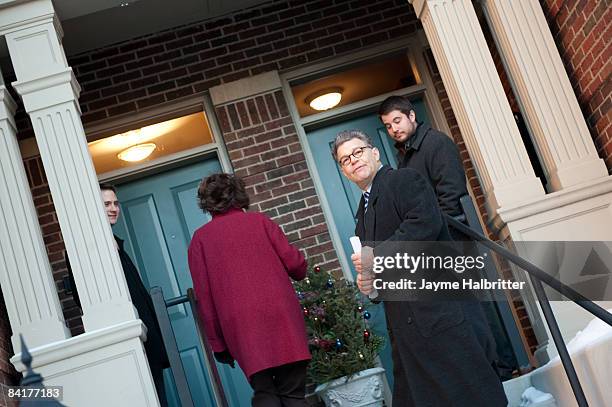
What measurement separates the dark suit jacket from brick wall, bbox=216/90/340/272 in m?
3.37

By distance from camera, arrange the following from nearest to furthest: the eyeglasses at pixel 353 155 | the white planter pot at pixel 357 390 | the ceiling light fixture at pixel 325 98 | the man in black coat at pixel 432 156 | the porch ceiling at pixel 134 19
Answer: the eyeglasses at pixel 353 155
the man in black coat at pixel 432 156
the white planter pot at pixel 357 390
the porch ceiling at pixel 134 19
the ceiling light fixture at pixel 325 98

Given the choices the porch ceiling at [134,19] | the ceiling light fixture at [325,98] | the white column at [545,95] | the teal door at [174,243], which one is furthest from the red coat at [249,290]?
the ceiling light fixture at [325,98]

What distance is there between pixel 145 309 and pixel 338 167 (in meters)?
2.74

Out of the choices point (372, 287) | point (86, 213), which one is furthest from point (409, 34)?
point (372, 287)

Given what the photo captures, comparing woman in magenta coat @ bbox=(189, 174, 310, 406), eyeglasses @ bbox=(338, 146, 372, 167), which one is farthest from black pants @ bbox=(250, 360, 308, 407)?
eyeglasses @ bbox=(338, 146, 372, 167)

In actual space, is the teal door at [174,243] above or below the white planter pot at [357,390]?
above

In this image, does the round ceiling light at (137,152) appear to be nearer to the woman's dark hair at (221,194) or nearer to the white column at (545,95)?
the woman's dark hair at (221,194)

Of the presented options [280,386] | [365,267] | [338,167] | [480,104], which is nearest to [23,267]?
[280,386]

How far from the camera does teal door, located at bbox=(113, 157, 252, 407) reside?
7.51m

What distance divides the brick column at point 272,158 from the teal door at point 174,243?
430 mm

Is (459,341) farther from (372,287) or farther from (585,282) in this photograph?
(585,282)

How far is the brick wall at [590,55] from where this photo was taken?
19.4 feet

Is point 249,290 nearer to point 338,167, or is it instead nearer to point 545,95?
point 545,95

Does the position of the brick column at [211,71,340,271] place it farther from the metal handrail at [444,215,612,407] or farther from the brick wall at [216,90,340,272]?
the metal handrail at [444,215,612,407]
